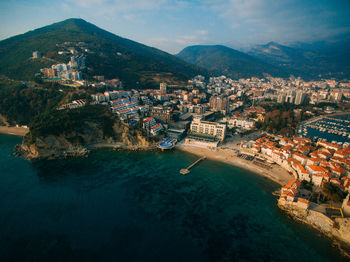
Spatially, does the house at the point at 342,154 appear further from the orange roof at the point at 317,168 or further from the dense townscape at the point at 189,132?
the orange roof at the point at 317,168

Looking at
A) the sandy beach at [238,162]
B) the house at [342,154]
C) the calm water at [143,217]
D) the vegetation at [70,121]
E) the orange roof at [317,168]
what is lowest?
the calm water at [143,217]

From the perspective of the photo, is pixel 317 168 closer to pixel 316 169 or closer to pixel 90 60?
pixel 316 169

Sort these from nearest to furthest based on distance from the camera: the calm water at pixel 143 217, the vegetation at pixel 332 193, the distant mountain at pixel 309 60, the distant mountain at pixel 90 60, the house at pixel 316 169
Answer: the calm water at pixel 143 217 < the vegetation at pixel 332 193 < the house at pixel 316 169 < the distant mountain at pixel 90 60 < the distant mountain at pixel 309 60

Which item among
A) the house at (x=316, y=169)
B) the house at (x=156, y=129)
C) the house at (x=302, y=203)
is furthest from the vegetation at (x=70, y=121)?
the house at (x=316, y=169)

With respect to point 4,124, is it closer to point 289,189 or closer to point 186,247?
point 186,247

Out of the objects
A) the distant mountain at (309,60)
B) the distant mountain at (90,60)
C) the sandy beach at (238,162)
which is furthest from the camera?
the distant mountain at (309,60)

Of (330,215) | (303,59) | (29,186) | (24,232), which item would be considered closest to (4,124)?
(29,186)

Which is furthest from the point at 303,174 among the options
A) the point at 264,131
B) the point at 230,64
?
the point at 230,64

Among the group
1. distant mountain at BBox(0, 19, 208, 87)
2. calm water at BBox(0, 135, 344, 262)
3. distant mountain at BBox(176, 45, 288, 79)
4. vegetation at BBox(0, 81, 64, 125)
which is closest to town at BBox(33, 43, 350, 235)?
calm water at BBox(0, 135, 344, 262)
